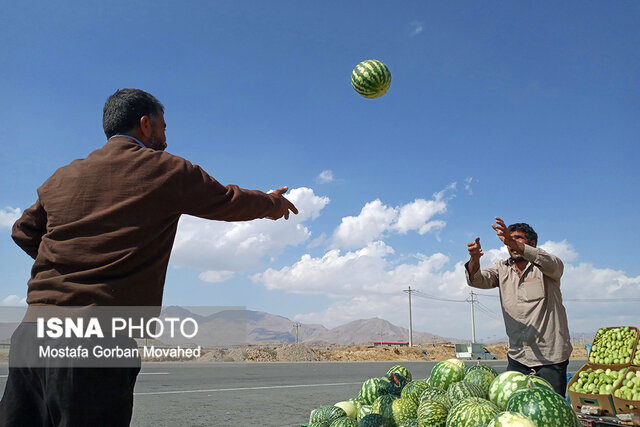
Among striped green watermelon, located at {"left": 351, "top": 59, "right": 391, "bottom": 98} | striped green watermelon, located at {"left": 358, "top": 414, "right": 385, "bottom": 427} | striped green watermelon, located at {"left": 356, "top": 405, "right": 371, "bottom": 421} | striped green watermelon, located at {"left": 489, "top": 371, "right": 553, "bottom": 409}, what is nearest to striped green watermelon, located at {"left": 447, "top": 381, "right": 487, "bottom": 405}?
striped green watermelon, located at {"left": 489, "top": 371, "right": 553, "bottom": 409}

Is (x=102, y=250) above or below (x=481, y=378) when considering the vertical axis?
above

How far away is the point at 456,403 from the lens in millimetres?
3541

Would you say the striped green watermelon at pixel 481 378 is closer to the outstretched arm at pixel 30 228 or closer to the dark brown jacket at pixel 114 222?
the dark brown jacket at pixel 114 222

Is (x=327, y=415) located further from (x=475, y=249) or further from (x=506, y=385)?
(x=475, y=249)

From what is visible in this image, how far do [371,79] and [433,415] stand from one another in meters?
4.36

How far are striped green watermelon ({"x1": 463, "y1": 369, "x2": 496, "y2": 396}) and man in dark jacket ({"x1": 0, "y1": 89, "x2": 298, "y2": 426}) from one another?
2629mm

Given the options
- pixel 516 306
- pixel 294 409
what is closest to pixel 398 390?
pixel 516 306

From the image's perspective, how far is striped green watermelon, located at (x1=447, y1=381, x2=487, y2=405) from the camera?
12.4ft

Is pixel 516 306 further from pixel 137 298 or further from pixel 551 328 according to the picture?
pixel 137 298

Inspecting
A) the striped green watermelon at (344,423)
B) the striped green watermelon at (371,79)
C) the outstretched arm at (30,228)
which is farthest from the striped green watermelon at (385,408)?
the striped green watermelon at (371,79)

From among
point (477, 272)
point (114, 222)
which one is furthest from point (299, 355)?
point (114, 222)

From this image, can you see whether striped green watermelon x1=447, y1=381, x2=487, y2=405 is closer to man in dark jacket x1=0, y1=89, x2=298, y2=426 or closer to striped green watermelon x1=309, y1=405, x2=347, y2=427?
striped green watermelon x1=309, y1=405, x2=347, y2=427

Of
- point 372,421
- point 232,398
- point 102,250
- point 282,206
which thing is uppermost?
point 282,206

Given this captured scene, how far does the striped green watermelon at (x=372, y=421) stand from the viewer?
3656 mm
